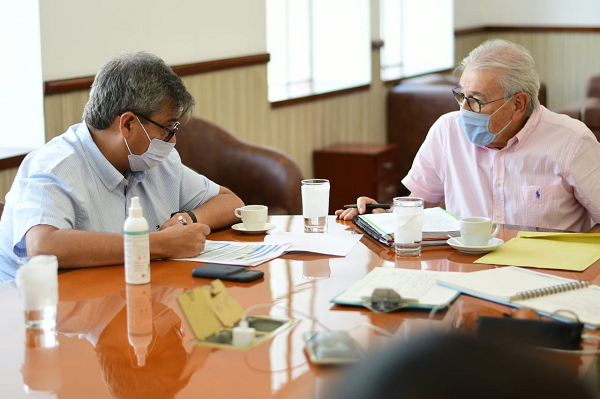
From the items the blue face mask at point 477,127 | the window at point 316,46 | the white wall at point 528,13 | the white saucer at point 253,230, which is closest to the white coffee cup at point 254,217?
the white saucer at point 253,230

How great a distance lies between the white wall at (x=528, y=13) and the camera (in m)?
8.58

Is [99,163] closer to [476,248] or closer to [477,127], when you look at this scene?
[476,248]

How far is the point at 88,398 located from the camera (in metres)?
1.07

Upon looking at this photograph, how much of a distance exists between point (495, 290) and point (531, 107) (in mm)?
1175

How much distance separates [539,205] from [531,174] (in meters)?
0.10

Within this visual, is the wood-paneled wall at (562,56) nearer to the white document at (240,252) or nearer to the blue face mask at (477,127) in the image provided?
the blue face mask at (477,127)

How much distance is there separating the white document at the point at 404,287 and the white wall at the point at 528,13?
7.13 m

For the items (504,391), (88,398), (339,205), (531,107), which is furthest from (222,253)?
(339,205)

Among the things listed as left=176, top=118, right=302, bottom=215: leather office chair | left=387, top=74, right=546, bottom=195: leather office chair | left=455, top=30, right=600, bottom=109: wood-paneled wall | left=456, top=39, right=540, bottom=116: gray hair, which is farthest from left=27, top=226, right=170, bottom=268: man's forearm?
left=455, top=30, right=600, bottom=109: wood-paneled wall

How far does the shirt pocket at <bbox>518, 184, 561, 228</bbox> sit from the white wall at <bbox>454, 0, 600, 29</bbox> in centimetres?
623

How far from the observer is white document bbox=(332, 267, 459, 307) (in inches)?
56.2

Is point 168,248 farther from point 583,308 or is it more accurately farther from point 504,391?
point 504,391

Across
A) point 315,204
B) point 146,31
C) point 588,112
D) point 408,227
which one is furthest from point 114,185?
point 588,112

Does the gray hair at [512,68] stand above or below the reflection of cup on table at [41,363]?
above
